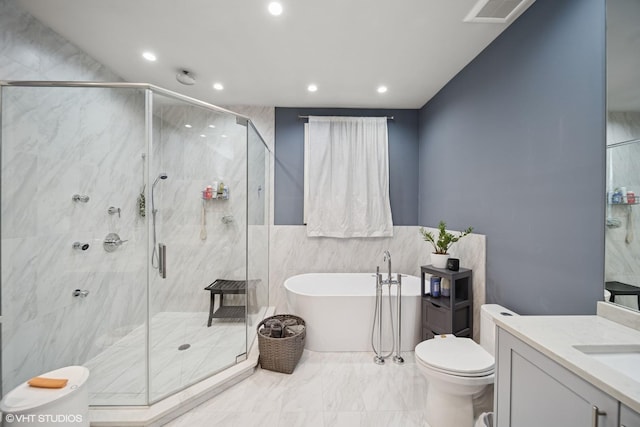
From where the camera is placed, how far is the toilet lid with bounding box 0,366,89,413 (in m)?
1.22

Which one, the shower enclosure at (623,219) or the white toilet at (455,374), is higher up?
the shower enclosure at (623,219)

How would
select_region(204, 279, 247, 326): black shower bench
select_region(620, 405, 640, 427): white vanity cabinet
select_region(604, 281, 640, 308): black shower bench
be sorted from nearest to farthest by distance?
select_region(620, 405, 640, 427): white vanity cabinet, select_region(604, 281, 640, 308): black shower bench, select_region(204, 279, 247, 326): black shower bench

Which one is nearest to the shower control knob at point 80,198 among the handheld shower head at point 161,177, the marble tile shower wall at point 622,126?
the handheld shower head at point 161,177

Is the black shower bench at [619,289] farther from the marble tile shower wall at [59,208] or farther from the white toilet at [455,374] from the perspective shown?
the marble tile shower wall at [59,208]

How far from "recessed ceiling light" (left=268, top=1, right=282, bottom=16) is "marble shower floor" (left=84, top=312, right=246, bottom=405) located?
224cm

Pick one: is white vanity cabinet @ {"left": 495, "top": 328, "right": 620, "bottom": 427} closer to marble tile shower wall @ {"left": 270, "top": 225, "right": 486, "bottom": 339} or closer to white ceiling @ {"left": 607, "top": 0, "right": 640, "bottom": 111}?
white ceiling @ {"left": 607, "top": 0, "right": 640, "bottom": 111}

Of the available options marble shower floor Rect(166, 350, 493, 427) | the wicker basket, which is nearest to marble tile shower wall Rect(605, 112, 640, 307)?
marble shower floor Rect(166, 350, 493, 427)

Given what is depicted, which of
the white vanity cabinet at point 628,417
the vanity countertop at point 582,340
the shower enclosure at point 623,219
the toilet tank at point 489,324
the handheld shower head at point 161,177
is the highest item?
the handheld shower head at point 161,177

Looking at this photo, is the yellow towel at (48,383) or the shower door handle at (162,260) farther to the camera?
the shower door handle at (162,260)

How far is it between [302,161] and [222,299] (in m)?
1.87

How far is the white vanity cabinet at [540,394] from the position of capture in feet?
2.33

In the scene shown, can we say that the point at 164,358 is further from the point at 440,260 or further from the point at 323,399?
the point at 440,260

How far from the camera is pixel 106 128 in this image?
1.92 meters

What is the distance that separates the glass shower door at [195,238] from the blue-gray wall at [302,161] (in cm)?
89
